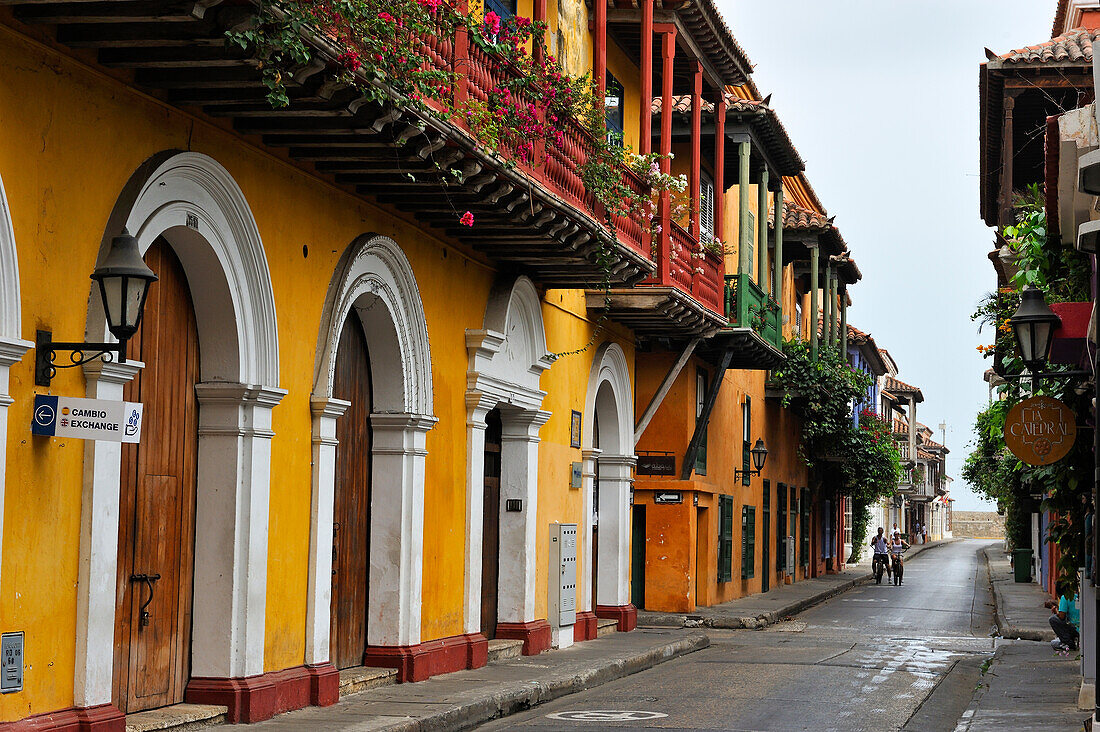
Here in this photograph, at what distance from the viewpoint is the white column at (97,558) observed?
7496 millimetres

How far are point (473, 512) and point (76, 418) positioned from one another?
662cm

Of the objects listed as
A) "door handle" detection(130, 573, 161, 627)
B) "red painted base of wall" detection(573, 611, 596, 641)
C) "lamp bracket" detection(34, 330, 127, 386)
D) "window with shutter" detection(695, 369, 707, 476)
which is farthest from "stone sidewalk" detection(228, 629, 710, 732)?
"window with shutter" detection(695, 369, 707, 476)

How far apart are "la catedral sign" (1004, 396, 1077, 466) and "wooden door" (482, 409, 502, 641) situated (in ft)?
18.9

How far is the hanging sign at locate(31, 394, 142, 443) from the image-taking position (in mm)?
7082

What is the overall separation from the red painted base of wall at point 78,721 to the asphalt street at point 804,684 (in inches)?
144

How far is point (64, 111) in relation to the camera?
7.39m

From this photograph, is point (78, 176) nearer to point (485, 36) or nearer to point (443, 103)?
point (443, 103)

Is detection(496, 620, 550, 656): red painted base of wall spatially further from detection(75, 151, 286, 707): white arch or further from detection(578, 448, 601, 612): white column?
detection(75, 151, 286, 707): white arch

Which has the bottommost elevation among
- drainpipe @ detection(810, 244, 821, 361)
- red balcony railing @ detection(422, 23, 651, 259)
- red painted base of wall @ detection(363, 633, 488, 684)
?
red painted base of wall @ detection(363, 633, 488, 684)

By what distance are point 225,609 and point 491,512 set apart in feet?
19.5

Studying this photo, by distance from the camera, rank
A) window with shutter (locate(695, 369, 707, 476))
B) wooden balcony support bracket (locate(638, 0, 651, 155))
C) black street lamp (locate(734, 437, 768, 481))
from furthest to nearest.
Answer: black street lamp (locate(734, 437, 768, 481)), window with shutter (locate(695, 369, 707, 476)), wooden balcony support bracket (locate(638, 0, 651, 155))

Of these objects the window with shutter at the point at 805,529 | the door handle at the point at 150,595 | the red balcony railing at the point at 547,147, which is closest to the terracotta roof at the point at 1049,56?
the red balcony railing at the point at 547,147

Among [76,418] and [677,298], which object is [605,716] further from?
[677,298]

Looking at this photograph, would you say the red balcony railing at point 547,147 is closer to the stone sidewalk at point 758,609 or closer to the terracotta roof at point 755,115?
the terracotta roof at point 755,115
